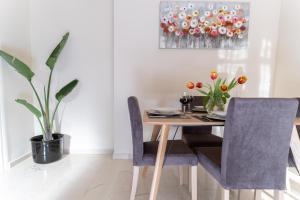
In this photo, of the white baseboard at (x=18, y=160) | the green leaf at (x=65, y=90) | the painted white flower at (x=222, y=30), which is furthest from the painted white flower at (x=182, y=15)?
the white baseboard at (x=18, y=160)

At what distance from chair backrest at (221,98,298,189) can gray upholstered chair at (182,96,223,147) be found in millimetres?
678

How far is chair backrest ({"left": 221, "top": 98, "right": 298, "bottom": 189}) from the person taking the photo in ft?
3.99

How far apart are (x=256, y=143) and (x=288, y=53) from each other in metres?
1.87

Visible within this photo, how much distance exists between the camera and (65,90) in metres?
2.60

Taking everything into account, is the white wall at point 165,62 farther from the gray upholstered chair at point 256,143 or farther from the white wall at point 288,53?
the gray upholstered chair at point 256,143

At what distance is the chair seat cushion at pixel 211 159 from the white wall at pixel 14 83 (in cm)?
218

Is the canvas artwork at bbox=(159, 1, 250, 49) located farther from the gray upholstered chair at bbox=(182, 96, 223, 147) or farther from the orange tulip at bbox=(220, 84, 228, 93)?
the orange tulip at bbox=(220, 84, 228, 93)

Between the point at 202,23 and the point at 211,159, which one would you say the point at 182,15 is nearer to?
the point at 202,23

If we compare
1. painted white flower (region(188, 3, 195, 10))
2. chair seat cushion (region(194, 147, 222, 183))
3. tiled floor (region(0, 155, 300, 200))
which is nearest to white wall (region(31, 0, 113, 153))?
tiled floor (region(0, 155, 300, 200))

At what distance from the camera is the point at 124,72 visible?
269 cm

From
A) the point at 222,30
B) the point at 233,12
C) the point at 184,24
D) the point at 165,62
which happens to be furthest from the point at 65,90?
the point at 233,12

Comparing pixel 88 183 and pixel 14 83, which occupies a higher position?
pixel 14 83

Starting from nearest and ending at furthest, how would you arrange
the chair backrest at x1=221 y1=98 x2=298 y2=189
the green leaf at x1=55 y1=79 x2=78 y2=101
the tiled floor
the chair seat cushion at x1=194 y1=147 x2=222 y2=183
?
the chair backrest at x1=221 y1=98 x2=298 y2=189, the chair seat cushion at x1=194 y1=147 x2=222 y2=183, the tiled floor, the green leaf at x1=55 y1=79 x2=78 y2=101

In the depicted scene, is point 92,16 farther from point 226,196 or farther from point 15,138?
point 226,196
